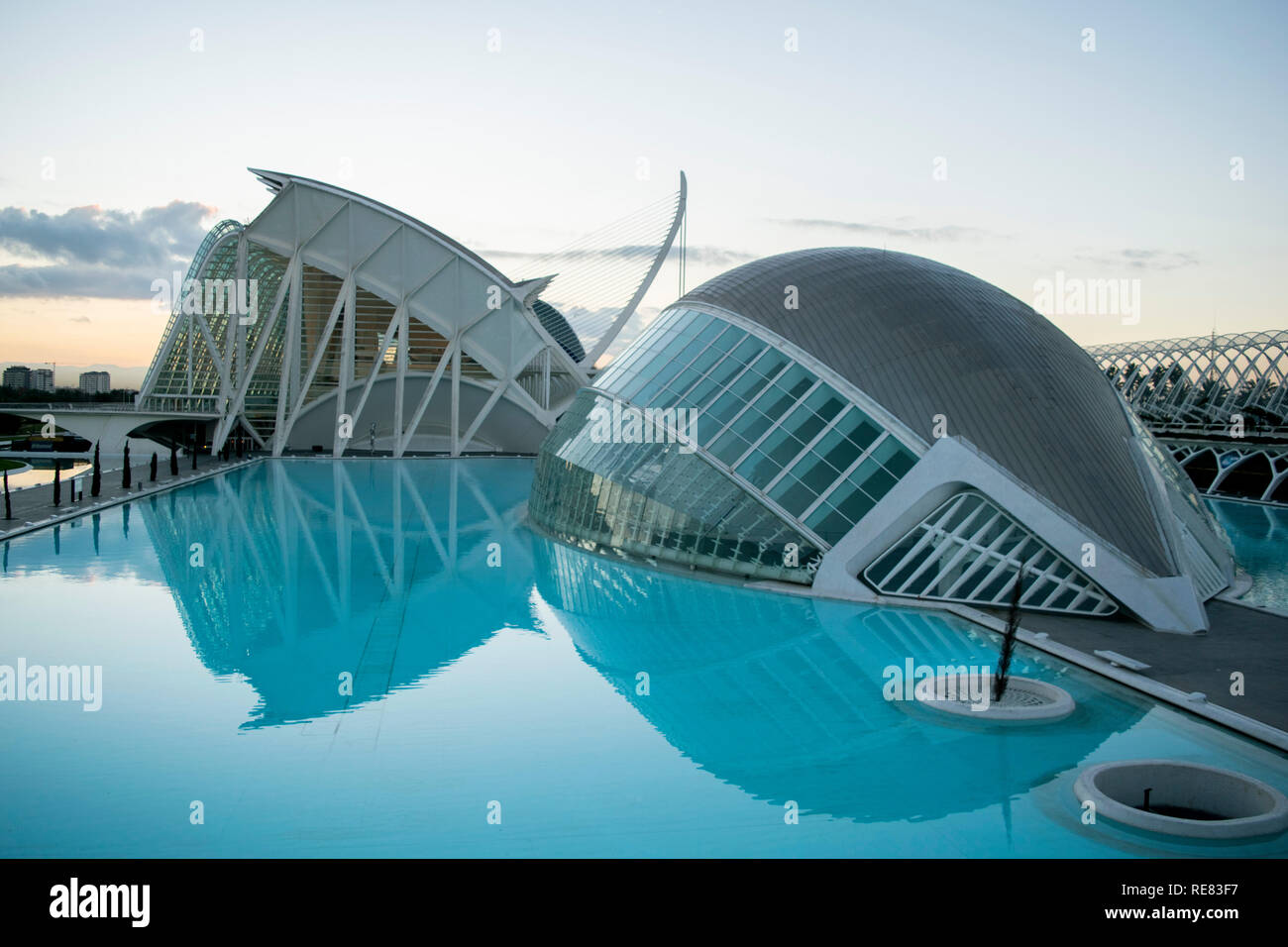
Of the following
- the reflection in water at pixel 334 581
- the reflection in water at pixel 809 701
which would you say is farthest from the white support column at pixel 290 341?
the reflection in water at pixel 809 701

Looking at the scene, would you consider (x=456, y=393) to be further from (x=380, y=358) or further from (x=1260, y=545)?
(x=1260, y=545)

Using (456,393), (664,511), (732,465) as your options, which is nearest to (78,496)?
(664,511)

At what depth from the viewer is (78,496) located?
28.9 metres

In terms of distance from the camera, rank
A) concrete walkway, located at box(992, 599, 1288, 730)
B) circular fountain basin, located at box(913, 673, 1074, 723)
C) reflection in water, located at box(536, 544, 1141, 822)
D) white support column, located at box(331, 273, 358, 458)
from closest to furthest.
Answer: reflection in water, located at box(536, 544, 1141, 822) < circular fountain basin, located at box(913, 673, 1074, 723) < concrete walkway, located at box(992, 599, 1288, 730) < white support column, located at box(331, 273, 358, 458)

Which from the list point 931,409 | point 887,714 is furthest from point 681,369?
point 887,714

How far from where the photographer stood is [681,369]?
21.2m

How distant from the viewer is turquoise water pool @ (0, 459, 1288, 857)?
7719 millimetres

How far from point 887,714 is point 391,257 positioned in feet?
144

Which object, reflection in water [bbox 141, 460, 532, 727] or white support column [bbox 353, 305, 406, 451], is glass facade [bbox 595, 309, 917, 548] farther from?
white support column [bbox 353, 305, 406, 451]

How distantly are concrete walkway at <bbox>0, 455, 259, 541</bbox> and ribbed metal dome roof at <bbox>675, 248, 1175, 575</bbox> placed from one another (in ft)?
51.7

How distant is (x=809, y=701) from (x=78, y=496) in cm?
2451

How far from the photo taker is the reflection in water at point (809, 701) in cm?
884

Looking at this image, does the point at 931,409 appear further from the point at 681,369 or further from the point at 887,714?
the point at 887,714

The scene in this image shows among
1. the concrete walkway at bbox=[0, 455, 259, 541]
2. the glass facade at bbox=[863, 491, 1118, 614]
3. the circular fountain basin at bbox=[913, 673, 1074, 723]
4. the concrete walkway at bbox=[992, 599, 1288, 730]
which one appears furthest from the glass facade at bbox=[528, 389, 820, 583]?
the concrete walkway at bbox=[0, 455, 259, 541]
